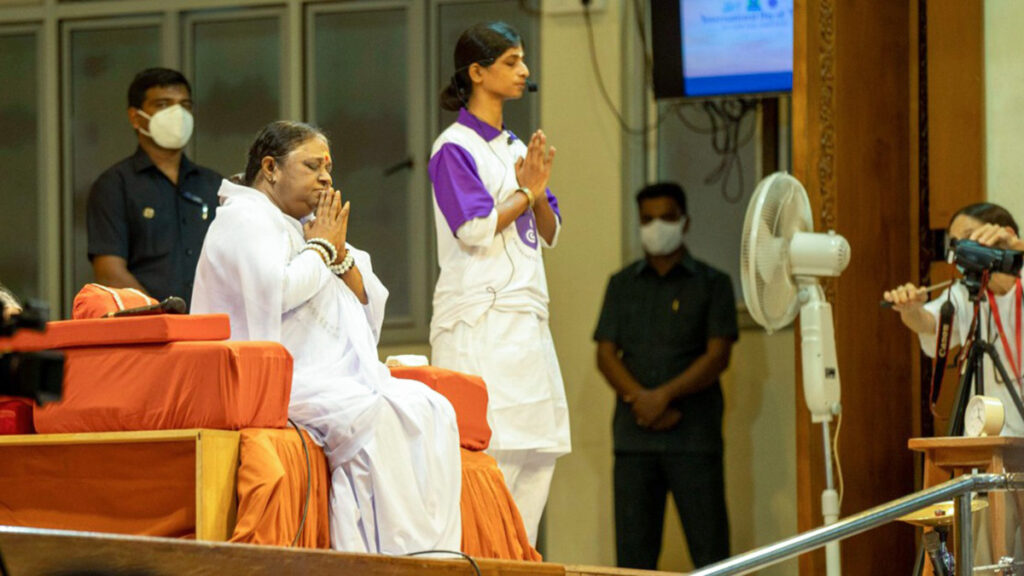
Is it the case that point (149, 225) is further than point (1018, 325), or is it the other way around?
point (149, 225)

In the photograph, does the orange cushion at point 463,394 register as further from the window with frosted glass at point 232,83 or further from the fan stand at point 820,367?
the window with frosted glass at point 232,83

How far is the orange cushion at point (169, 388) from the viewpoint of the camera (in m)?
3.72

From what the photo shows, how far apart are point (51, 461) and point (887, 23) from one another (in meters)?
3.91

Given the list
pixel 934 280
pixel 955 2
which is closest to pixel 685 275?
pixel 934 280

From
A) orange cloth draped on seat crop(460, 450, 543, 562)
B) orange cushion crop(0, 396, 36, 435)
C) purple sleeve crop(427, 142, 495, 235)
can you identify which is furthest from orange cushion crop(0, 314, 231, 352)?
purple sleeve crop(427, 142, 495, 235)

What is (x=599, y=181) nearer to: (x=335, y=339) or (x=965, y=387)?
(x=965, y=387)

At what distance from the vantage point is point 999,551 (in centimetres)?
372

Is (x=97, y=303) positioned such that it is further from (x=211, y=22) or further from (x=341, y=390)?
(x=211, y=22)

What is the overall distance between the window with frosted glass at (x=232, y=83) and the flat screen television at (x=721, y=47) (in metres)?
1.98

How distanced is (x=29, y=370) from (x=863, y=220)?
458 centimetres


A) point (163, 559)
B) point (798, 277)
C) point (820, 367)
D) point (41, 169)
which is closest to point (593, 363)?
point (798, 277)

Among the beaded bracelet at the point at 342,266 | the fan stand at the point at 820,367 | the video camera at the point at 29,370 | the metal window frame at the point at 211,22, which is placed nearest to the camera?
the video camera at the point at 29,370

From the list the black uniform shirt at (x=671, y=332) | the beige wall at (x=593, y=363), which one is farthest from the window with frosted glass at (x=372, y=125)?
the black uniform shirt at (x=671, y=332)

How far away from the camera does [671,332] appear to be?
6613 mm
